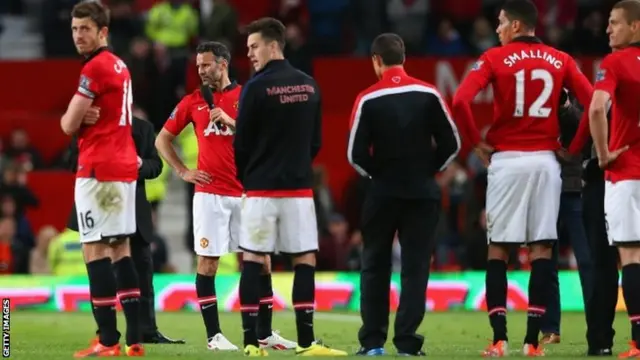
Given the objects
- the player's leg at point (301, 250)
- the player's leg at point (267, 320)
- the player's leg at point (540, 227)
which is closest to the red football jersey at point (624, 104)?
the player's leg at point (540, 227)

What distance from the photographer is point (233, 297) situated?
2047cm

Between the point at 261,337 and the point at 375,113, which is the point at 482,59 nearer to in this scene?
the point at 375,113

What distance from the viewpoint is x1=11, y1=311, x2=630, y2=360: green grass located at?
43.1 feet

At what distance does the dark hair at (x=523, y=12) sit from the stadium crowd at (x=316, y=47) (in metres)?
9.63

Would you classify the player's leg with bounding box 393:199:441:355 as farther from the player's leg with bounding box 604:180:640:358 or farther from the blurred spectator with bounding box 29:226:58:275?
the blurred spectator with bounding box 29:226:58:275

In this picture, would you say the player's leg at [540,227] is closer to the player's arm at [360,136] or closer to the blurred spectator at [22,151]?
the player's arm at [360,136]

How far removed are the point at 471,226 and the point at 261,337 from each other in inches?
363

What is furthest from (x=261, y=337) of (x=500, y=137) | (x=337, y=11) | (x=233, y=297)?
(x=337, y=11)

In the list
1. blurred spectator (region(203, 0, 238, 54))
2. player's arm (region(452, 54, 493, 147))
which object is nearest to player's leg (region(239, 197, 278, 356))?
player's arm (region(452, 54, 493, 147))

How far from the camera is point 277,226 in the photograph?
12445mm

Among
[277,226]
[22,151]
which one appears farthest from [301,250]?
[22,151]

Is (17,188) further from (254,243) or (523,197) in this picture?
(523,197)

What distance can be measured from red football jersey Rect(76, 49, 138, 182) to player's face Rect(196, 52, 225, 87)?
163 cm

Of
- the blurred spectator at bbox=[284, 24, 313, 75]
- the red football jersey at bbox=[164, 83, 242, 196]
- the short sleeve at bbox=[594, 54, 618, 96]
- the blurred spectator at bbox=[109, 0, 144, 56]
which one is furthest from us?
the blurred spectator at bbox=[109, 0, 144, 56]
